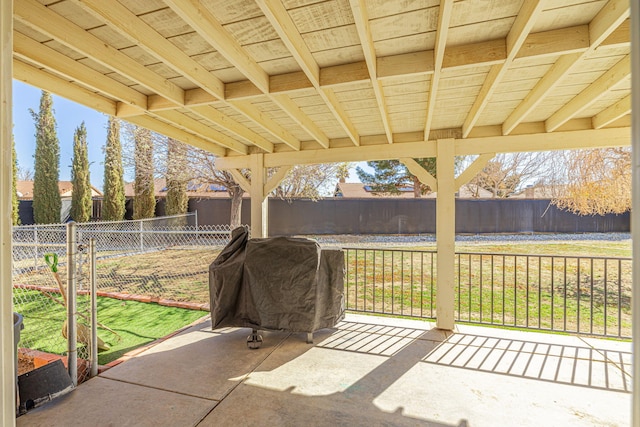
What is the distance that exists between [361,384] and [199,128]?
3032mm

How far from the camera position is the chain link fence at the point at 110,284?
2904 mm

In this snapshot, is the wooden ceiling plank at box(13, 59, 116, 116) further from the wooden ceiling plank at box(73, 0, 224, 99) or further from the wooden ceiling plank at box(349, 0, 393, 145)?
the wooden ceiling plank at box(349, 0, 393, 145)

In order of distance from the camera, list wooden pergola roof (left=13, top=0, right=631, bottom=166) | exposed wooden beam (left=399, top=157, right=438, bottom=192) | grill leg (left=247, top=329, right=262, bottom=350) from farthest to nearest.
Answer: exposed wooden beam (left=399, top=157, right=438, bottom=192), grill leg (left=247, top=329, right=262, bottom=350), wooden pergola roof (left=13, top=0, right=631, bottom=166)

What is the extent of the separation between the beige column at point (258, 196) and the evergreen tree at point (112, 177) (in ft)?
31.4

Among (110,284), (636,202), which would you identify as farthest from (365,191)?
(636,202)

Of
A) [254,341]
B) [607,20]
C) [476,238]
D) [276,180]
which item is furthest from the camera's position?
[476,238]

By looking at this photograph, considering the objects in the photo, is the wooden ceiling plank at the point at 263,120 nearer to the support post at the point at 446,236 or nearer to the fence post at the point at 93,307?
the fence post at the point at 93,307

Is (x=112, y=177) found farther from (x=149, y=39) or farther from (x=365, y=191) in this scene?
(x=365, y=191)

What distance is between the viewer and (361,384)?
235 cm

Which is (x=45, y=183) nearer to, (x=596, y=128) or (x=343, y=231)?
(x=343, y=231)

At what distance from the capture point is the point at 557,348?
294 cm

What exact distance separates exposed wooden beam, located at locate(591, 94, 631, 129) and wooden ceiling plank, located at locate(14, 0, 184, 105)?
3.84m

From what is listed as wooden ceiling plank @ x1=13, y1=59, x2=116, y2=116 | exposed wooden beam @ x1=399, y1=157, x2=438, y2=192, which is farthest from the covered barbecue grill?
wooden ceiling plank @ x1=13, y1=59, x2=116, y2=116

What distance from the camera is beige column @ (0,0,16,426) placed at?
30.3 inches
